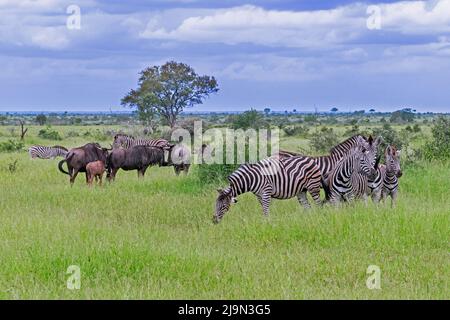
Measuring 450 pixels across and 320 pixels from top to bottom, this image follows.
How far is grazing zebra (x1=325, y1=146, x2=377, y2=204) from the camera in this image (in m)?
11.4

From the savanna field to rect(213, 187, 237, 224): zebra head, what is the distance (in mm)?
160

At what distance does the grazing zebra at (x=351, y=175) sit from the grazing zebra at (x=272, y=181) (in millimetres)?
368

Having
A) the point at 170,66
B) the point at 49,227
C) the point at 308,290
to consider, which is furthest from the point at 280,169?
the point at 170,66

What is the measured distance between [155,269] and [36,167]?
1321cm

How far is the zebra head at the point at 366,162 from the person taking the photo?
37.3 ft

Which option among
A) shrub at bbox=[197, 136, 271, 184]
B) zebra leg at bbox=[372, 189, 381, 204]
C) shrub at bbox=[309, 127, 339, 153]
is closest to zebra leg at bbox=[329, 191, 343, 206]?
zebra leg at bbox=[372, 189, 381, 204]

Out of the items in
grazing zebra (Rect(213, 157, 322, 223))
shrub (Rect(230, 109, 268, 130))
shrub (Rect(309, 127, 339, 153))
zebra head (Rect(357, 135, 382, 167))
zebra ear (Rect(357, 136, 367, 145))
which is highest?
shrub (Rect(230, 109, 268, 130))

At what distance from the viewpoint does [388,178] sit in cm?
1207

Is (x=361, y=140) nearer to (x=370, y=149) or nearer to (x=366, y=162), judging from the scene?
(x=370, y=149)

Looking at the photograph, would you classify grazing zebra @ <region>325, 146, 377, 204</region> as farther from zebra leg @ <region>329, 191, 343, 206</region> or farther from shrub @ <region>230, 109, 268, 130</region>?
shrub @ <region>230, 109, 268, 130</region>

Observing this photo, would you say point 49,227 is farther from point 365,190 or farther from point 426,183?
point 426,183

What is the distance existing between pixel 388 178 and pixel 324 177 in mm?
1084

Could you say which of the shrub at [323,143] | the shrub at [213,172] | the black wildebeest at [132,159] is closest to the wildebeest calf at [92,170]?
the black wildebeest at [132,159]

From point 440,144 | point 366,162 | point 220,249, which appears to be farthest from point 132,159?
point 220,249
